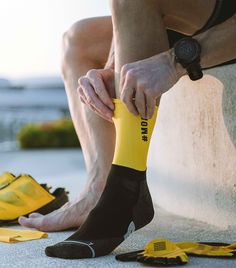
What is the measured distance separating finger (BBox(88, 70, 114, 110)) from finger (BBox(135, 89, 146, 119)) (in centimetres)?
13

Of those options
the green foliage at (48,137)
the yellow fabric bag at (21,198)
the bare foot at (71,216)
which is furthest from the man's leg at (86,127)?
the green foliage at (48,137)

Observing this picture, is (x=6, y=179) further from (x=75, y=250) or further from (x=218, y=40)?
(x=218, y=40)

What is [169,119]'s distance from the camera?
107 inches

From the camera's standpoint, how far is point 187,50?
5.12 feet

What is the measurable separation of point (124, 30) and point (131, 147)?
0.31 metres

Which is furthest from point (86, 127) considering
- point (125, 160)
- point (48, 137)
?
point (48, 137)

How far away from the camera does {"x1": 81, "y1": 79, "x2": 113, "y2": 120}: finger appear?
1.64m

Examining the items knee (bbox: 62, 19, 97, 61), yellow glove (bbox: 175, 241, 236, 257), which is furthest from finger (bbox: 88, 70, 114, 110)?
knee (bbox: 62, 19, 97, 61)

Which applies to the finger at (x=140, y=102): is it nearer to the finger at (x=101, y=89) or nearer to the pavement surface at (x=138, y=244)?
the finger at (x=101, y=89)

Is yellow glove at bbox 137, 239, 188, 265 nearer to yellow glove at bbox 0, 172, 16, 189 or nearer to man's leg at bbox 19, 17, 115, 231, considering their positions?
man's leg at bbox 19, 17, 115, 231

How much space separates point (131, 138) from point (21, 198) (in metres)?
1.00

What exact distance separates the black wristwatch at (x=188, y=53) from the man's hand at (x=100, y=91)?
22 centimetres

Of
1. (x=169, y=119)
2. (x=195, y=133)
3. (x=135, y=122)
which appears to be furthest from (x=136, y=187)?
(x=169, y=119)

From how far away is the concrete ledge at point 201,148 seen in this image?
216cm
